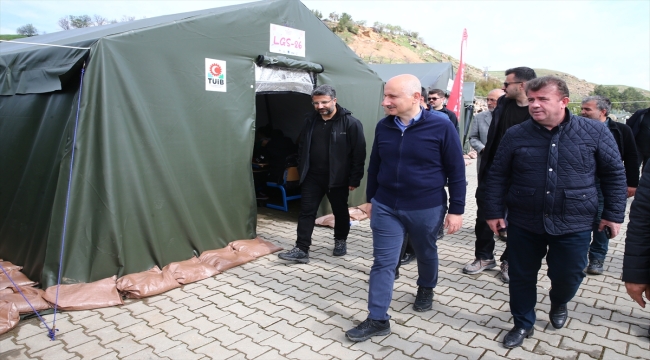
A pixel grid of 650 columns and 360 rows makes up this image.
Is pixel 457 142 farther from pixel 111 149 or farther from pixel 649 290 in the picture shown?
pixel 111 149

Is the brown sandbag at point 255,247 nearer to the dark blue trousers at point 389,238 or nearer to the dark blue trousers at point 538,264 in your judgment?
the dark blue trousers at point 389,238

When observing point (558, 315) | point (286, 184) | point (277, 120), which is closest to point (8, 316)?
point (558, 315)

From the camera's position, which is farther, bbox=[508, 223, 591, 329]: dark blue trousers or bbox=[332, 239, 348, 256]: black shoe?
bbox=[332, 239, 348, 256]: black shoe

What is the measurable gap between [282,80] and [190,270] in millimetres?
2489

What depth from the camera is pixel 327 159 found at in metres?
4.66

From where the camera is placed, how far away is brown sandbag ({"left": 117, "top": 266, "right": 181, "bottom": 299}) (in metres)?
3.79

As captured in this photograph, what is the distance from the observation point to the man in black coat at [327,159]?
182 inches

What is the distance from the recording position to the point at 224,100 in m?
4.80

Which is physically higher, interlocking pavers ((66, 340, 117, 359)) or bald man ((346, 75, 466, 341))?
bald man ((346, 75, 466, 341))

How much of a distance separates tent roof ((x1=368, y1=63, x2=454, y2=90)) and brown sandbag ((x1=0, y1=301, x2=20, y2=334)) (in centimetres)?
993

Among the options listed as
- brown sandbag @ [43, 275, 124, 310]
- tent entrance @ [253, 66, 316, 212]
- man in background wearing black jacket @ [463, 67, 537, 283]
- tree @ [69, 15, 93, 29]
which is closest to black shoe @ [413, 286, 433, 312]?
man in background wearing black jacket @ [463, 67, 537, 283]

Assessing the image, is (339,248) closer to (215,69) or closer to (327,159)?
(327,159)

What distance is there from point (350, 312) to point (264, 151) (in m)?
4.30

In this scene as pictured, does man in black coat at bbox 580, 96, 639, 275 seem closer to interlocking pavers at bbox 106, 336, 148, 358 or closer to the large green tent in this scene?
the large green tent
